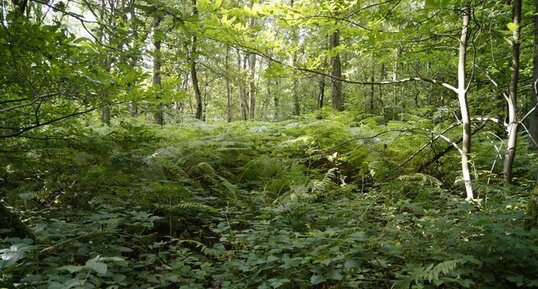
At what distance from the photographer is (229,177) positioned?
5.51 metres

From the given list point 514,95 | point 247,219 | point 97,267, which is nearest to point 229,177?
point 247,219

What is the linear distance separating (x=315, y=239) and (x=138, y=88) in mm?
2296

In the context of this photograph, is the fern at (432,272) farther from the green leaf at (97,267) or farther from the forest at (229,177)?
the green leaf at (97,267)

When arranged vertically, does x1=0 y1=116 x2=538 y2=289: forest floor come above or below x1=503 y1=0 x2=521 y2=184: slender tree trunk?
below

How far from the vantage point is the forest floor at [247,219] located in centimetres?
224

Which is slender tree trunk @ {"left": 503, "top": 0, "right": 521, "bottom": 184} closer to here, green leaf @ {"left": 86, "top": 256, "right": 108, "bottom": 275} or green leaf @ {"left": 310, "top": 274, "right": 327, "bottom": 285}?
green leaf @ {"left": 310, "top": 274, "right": 327, "bottom": 285}

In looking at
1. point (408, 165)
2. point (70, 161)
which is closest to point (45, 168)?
point (70, 161)

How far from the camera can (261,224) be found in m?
3.26

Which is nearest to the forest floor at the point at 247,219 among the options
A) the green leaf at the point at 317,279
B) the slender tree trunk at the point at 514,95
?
the green leaf at the point at 317,279

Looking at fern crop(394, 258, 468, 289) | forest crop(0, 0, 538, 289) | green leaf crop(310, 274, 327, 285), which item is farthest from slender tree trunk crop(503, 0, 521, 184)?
A: green leaf crop(310, 274, 327, 285)

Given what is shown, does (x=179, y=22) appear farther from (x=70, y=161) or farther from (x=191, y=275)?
(x=70, y=161)

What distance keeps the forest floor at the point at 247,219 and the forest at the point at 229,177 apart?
0.07ft

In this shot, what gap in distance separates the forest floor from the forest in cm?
2

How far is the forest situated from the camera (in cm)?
236
